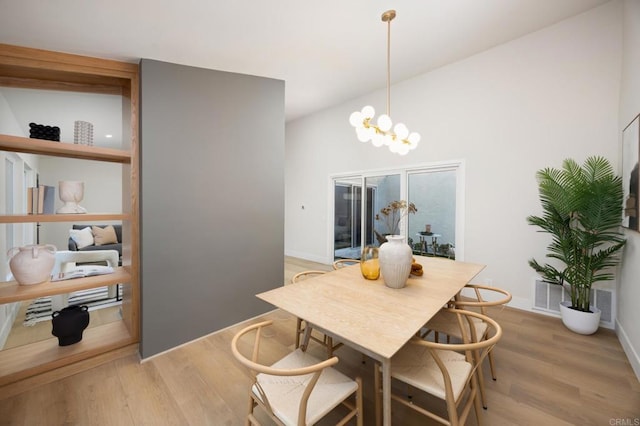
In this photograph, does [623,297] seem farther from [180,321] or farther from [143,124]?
[143,124]

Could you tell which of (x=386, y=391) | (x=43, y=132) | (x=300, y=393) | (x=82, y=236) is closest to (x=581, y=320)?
(x=386, y=391)

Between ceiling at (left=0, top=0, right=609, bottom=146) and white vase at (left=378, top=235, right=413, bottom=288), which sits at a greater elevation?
ceiling at (left=0, top=0, right=609, bottom=146)

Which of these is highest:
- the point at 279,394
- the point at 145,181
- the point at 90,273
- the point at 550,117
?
the point at 550,117

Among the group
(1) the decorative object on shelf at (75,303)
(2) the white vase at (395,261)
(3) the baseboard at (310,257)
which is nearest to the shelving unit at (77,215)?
(1) the decorative object on shelf at (75,303)

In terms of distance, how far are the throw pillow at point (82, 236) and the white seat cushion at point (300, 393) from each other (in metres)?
3.01

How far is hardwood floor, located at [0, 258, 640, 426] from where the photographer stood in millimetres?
1584

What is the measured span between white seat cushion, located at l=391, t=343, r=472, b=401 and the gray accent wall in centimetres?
194

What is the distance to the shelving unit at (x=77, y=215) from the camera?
1.94 metres

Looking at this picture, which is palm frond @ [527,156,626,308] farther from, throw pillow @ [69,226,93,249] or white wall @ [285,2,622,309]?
throw pillow @ [69,226,93,249]

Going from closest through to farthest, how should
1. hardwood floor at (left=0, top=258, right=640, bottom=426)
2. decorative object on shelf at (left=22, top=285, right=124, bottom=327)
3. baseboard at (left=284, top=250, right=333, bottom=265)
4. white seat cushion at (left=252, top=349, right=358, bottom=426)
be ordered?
white seat cushion at (left=252, top=349, right=358, bottom=426)
hardwood floor at (left=0, top=258, right=640, bottom=426)
decorative object on shelf at (left=22, top=285, right=124, bottom=327)
baseboard at (left=284, top=250, right=333, bottom=265)

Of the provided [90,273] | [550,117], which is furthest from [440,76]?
[90,273]

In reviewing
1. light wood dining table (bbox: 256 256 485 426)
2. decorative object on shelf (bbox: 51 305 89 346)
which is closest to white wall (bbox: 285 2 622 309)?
light wood dining table (bbox: 256 256 485 426)

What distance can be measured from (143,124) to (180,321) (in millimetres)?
1841

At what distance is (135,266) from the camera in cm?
230
